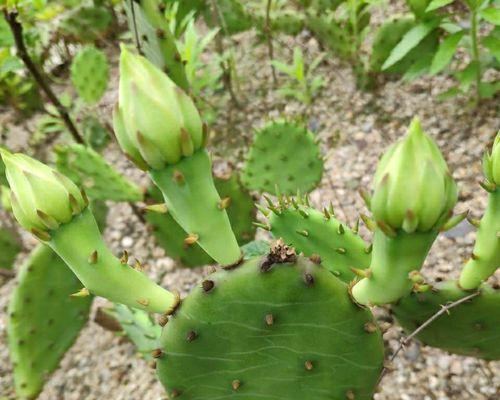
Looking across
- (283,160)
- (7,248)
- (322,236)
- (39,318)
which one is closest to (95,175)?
(39,318)

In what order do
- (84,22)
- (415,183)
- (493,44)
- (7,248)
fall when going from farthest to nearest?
(84,22), (7,248), (493,44), (415,183)

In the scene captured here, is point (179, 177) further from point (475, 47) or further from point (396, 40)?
point (396, 40)

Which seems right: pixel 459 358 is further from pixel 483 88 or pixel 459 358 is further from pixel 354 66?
pixel 354 66

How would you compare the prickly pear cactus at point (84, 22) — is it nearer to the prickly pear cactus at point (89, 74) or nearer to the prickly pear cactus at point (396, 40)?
the prickly pear cactus at point (89, 74)

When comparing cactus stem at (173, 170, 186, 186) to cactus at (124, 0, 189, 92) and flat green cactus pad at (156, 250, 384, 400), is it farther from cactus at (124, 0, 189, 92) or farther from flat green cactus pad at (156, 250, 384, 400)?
cactus at (124, 0, 189, 92)

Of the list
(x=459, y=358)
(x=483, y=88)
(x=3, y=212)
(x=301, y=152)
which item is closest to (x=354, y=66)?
(x=483, y=88)

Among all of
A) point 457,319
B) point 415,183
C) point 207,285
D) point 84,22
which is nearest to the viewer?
point 415,183

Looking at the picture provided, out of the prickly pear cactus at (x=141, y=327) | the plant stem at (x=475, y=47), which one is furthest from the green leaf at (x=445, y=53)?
the prickly pear cactus at (x=141, y=327)
